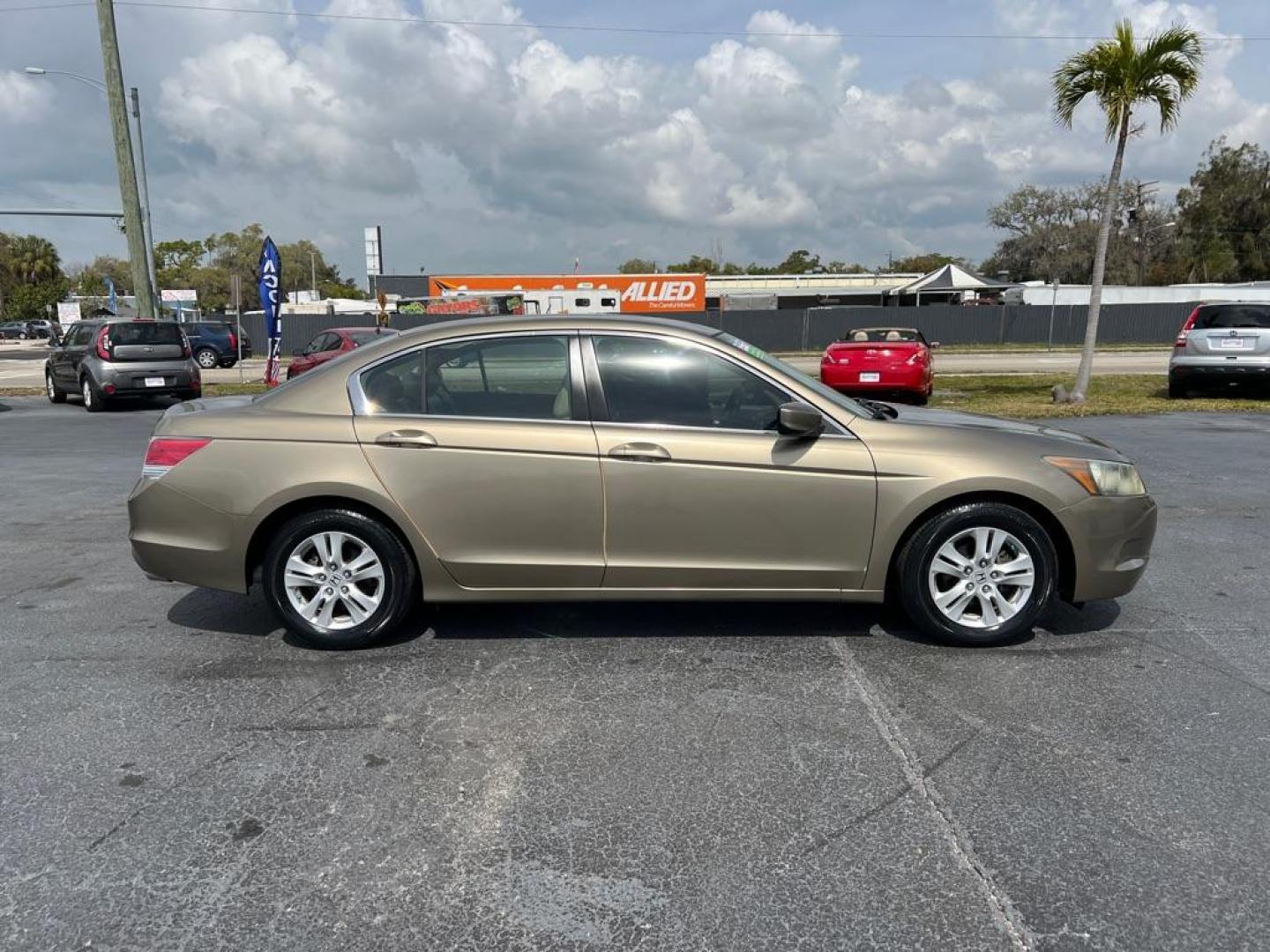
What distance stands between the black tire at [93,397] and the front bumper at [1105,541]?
52.3ft

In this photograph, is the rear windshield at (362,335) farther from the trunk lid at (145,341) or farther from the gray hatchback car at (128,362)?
the trunk lid at (145,341)

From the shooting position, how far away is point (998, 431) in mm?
4445

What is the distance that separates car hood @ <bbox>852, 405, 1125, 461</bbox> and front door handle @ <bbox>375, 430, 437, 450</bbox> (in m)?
1.99

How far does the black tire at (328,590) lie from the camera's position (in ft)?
14.0

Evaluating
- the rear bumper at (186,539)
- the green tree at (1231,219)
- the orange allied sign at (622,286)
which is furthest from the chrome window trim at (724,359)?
the green tree at (1231,219)

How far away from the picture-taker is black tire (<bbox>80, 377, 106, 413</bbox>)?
15.7 meters

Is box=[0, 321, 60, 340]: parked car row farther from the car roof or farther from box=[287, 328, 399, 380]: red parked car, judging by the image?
the car roof

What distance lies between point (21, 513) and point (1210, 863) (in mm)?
8295

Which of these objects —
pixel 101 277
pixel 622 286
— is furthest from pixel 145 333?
pixel 101 277

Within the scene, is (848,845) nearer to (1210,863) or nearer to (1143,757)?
(1210,863)

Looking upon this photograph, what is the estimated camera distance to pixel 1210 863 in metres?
2.66

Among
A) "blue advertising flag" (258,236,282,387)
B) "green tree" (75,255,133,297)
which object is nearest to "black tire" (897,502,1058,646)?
"blue advertising flag" (258,236,282,387)

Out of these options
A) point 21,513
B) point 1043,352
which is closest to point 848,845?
point 21,513

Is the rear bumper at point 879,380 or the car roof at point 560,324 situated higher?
the car roof at point 560,324
